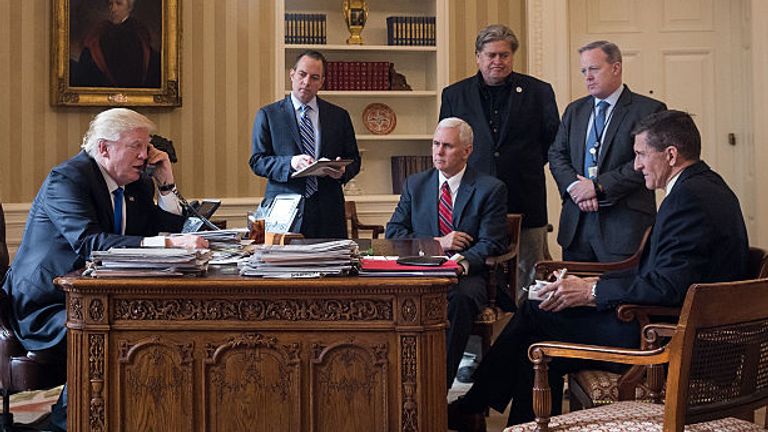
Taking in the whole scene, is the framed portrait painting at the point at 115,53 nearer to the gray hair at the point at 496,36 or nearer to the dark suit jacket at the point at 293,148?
the dark suit jacket at the point at 293,148

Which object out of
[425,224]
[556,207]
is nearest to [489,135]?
[425,224]

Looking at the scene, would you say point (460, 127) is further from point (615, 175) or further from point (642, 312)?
point (642, 312)

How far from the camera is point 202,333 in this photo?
259cm

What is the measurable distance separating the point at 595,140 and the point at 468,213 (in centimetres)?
70

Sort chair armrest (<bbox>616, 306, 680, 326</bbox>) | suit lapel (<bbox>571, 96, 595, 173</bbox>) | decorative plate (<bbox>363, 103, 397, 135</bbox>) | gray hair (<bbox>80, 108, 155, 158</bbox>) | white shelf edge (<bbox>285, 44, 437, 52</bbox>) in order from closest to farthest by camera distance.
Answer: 1. chair armrest (<bbox>616, 306, 680, 326</bbox>)
2. gray hair (<bbox>80, 108, 155, 158</bbox>)
3. suit lapel (<bbox>571, 96, 595, 173</bbox>)
4. white shelf edge (<bbox>285, 44, 437, 52</bbox>)
5. decorative plate (<bbox>363, 103, 397, 135</bbox>)

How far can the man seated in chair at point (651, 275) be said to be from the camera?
2.82 meters

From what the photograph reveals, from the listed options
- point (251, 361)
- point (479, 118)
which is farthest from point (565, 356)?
point (479, 118)

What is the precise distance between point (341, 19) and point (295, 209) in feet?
10.9

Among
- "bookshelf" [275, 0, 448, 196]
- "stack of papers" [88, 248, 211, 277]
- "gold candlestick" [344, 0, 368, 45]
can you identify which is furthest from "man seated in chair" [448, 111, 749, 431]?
"gold candlestick" [344, 0, 368, 45]

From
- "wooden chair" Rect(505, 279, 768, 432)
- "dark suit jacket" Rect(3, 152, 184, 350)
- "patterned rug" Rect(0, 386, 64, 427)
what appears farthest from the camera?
"patterned rug" Rect(0, 386, 64, 427)

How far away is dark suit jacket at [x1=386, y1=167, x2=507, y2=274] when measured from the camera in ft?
12.8

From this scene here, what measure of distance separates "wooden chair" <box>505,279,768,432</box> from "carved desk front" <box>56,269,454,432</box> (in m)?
0.36

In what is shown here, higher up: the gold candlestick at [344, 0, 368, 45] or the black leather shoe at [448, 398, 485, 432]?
the gold candlestick at [344, 0, 368, 45]

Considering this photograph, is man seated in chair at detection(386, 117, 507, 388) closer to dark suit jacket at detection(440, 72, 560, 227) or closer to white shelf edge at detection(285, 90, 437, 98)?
dark suit jacket at detection(440, 72, 560, 227)
